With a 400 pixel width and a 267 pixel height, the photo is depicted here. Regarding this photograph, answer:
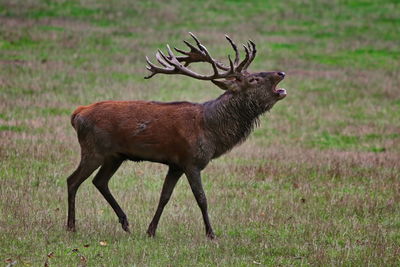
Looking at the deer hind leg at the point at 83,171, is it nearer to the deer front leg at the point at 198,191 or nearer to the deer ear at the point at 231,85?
the deer front leg at the point at 198,191

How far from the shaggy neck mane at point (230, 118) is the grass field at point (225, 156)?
1135 millimetres

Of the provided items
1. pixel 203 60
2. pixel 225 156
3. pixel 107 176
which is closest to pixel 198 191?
pixel 107 176

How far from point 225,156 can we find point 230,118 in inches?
196

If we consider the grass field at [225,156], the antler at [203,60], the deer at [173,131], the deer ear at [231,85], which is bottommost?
the grass field at [225,156]

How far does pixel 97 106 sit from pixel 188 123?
117cm

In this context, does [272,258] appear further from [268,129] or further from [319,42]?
[319,42]

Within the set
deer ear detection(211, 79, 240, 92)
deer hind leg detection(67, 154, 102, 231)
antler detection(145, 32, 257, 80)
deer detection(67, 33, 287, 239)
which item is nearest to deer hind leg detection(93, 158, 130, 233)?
deer detection(67, 33, 287, 239)

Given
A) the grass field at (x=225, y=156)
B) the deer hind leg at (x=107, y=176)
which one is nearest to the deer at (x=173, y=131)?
the deer hind leg at (x=107, y=176)

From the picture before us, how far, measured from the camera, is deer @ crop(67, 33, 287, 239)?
8695 mm

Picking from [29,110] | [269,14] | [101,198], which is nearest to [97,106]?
[101,198]

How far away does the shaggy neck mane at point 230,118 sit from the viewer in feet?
29.3

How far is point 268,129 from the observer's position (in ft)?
56.9

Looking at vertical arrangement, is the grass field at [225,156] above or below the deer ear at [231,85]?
below

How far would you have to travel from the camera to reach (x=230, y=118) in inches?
356
